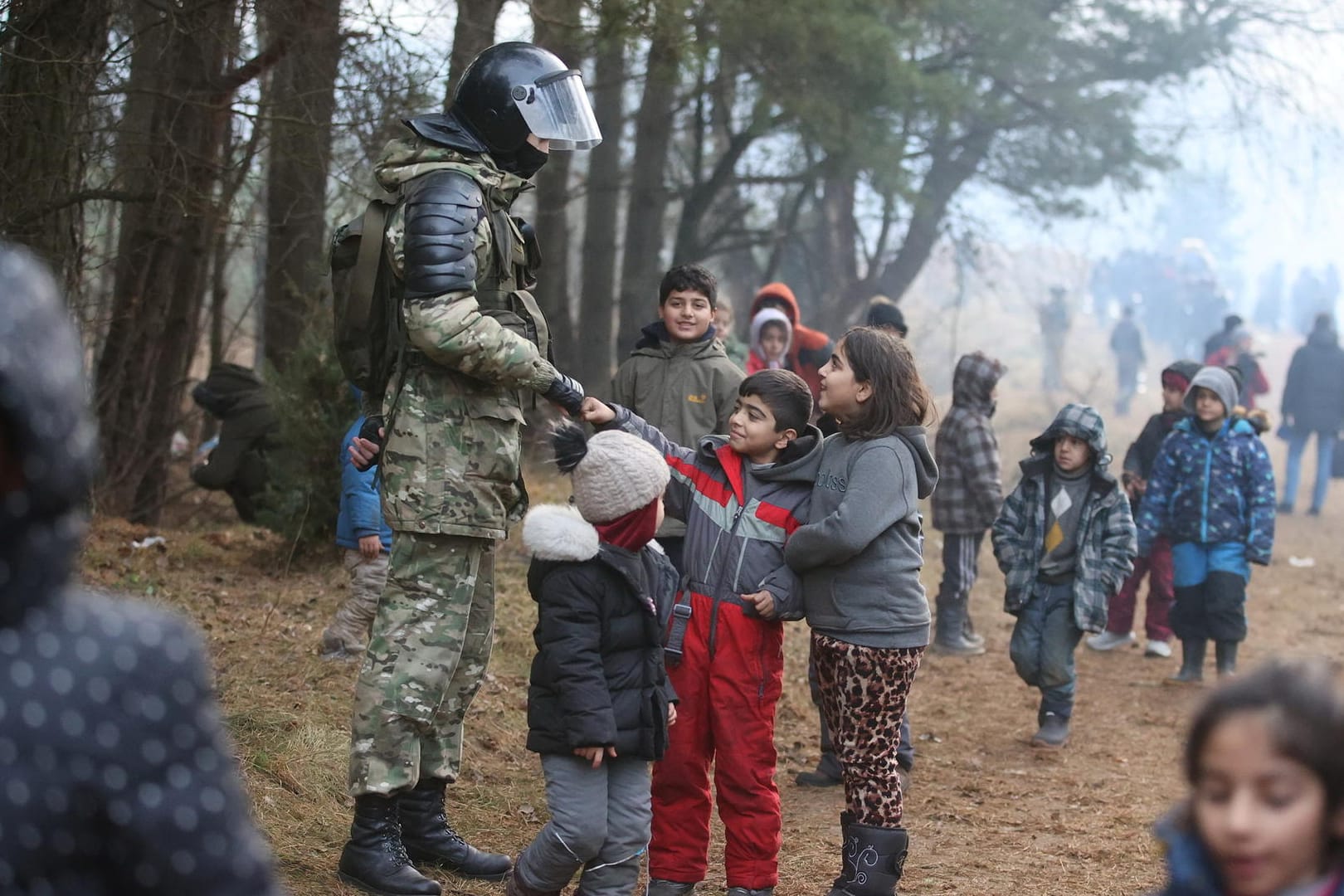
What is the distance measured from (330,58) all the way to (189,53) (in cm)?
88

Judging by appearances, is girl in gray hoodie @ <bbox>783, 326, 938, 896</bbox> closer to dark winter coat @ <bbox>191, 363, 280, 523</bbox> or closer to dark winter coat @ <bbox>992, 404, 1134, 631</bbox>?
dark winter coat @ <bbox>992, 404, 1134, 631</bbox>

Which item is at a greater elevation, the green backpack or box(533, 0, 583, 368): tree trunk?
box(533, 0, 583, 368): tree trunk

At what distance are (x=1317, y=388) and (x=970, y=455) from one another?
1038 centimetres

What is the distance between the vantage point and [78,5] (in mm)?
6898

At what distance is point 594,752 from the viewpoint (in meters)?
4.13

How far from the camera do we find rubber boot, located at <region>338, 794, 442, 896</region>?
450 cm

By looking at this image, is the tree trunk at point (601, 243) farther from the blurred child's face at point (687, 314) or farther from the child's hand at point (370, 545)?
the blurred child's face at point (687, 314)

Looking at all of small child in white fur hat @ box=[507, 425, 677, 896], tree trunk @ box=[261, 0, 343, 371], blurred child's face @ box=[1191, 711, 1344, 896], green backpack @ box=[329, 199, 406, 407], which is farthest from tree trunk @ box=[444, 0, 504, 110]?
blurred child's face @ box=[1191, 711, 1344, 896]

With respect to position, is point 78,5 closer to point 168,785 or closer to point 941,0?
point 168,785

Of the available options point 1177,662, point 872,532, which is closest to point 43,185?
point 872,532

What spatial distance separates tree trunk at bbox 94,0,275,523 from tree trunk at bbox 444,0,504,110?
4.73ft

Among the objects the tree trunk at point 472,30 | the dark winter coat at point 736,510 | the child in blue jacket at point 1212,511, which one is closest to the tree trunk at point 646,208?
the tree trunk at point 472,30

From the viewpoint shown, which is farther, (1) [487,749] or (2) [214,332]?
(2) [214,332]

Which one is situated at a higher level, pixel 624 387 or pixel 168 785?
pixel 624 387
